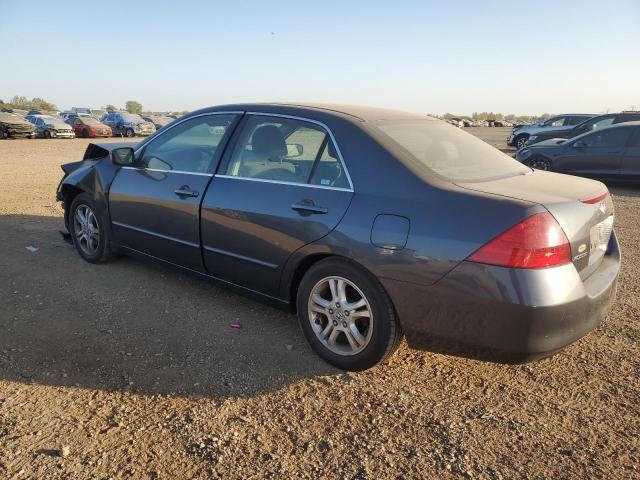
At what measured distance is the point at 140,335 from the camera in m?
3.52

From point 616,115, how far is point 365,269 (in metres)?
14.6

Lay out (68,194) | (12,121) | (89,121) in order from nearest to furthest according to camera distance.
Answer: (68,194)
(12,121)
(89,121)

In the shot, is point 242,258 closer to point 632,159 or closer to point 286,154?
point 286,154

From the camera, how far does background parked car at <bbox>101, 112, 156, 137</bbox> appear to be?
3138cm

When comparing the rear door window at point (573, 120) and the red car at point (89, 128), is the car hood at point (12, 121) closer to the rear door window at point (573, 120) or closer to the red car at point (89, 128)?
the red car at point (89, 128)

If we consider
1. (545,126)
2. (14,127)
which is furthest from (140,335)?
(14,127)

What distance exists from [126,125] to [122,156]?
29528 mm

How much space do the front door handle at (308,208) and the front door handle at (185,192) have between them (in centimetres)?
99

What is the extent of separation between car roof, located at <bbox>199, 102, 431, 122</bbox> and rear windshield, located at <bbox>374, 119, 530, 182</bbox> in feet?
0.38

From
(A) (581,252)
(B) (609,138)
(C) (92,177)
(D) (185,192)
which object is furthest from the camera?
(B) (609,138)

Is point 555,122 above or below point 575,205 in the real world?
above

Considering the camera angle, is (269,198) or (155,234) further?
(155,234)

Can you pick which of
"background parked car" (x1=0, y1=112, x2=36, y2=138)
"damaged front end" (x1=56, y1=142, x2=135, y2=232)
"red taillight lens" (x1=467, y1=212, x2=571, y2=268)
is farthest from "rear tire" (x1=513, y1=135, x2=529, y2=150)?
"background parked car" (x1=0, y1=112, x2=36, y2=138)

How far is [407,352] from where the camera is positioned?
338 cm
